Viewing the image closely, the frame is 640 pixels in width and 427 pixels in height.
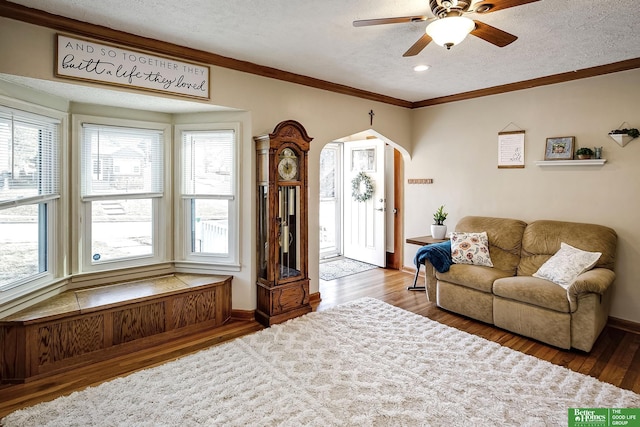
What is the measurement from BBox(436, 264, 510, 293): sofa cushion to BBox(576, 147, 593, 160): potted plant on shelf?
1.42 meters

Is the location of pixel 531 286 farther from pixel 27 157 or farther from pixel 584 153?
pixel 27 157

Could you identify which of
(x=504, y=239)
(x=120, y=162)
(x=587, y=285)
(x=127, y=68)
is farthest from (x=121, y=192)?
(x=587, y=285)

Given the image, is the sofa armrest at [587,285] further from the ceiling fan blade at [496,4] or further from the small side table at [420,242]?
the ceiling fan blade at [496,4]

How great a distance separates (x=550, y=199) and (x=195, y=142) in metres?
3.96

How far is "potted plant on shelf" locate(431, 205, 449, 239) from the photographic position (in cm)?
480

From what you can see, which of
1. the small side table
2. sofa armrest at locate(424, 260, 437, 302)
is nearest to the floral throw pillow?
sofa armrest at locate(424, 260, 437, 302)

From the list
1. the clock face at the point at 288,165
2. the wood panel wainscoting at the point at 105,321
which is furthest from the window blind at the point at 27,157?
the clock face at the point at 288,165

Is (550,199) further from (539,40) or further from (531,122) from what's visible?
(539,40)

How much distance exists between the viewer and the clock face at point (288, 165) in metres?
3.62

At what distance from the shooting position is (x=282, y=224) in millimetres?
3691

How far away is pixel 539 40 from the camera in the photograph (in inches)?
116

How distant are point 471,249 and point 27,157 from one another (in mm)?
4320

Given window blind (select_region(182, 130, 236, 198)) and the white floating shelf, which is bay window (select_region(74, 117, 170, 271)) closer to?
window blind (select_region(182, 130, 236, 198))

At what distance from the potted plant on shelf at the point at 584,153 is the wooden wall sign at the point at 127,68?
3.78 metres
